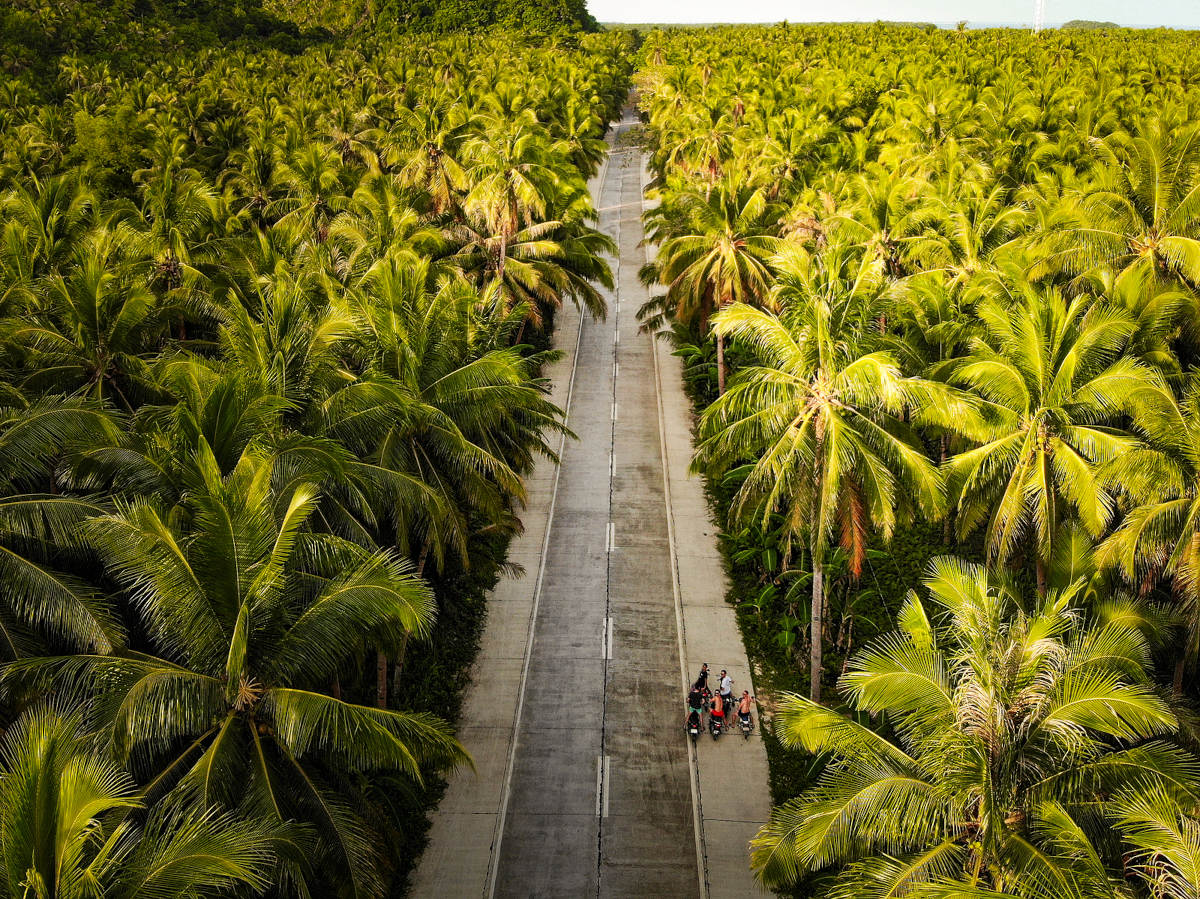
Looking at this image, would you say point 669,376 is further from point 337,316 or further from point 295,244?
point 337,316

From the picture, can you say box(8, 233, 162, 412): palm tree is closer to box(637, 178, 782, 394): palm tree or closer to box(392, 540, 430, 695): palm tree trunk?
box(392, 540, 430, 695): palm tree trunk

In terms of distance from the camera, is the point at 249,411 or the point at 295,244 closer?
the point at 249,411

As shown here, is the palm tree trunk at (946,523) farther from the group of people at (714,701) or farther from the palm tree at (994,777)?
the palm tree at (994,777)

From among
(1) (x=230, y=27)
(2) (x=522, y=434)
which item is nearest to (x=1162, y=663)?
(2) (x=522, y=434)

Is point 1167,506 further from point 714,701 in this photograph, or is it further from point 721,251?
point 721,251

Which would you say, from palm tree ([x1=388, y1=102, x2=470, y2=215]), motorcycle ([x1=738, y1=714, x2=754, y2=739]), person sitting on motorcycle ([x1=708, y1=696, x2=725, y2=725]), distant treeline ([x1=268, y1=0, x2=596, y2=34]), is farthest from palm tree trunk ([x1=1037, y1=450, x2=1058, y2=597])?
distant treeline ([x1=268, y1=0, x2=596, y2=34])

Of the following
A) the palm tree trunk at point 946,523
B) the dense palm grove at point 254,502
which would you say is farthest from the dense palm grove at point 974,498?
the dense palm grove at point 254,502
